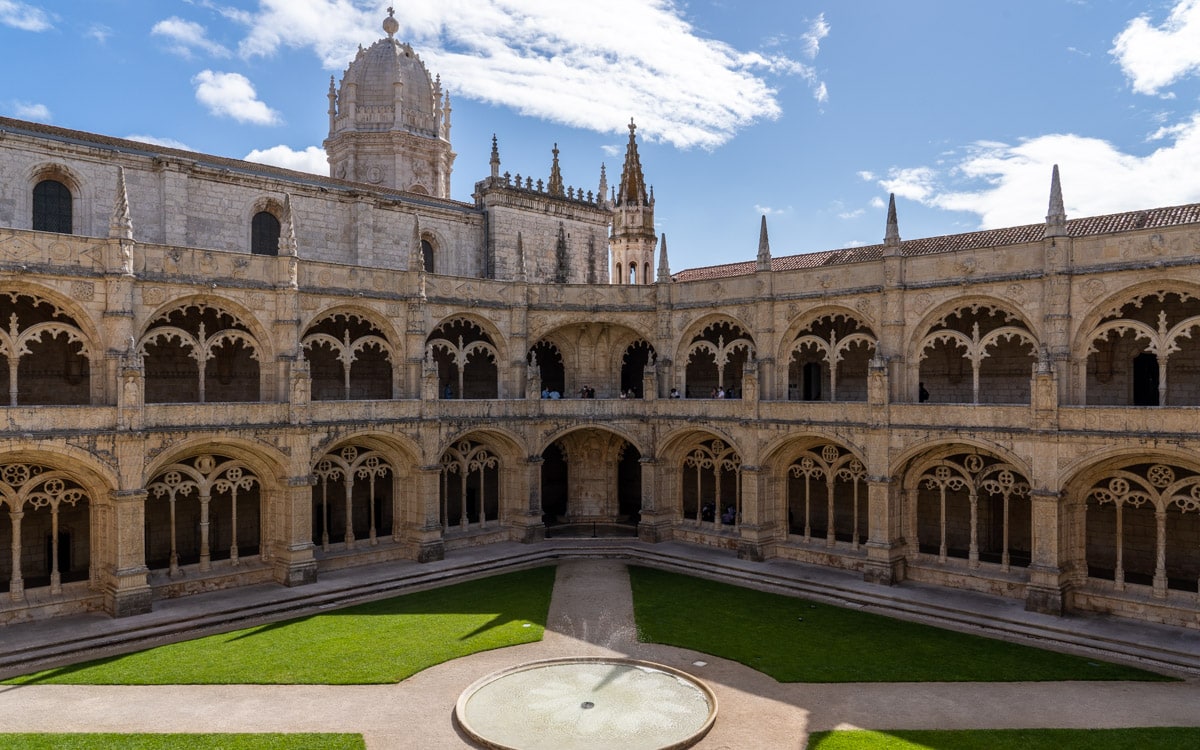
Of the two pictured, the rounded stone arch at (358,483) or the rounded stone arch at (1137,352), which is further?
the rounded stone arch at (358,483)

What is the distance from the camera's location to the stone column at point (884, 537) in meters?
26.8

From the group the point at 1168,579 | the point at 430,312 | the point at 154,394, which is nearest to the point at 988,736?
the point at 1168,579

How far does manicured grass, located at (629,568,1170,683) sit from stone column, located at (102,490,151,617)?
14517 millimetres

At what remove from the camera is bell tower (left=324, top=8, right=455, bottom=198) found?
140 ft

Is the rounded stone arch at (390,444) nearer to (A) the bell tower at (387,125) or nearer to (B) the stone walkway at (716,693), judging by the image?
(B) the stone walkway at (716,693)

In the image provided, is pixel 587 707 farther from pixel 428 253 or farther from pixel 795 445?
pixel 428 253

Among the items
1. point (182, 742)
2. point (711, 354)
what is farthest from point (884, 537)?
point (182, 742)

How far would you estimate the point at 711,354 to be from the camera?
115 ft

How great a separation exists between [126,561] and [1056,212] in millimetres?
29059

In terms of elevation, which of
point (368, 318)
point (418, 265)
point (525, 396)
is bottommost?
point (525, 396)

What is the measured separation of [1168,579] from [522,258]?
25.1 metres

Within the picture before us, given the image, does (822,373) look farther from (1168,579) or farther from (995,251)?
(1168,579)

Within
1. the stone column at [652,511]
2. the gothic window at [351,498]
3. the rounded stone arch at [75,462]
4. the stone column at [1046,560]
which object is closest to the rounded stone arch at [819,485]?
the stone column at [652,511]

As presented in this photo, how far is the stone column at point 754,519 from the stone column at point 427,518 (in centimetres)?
1135
